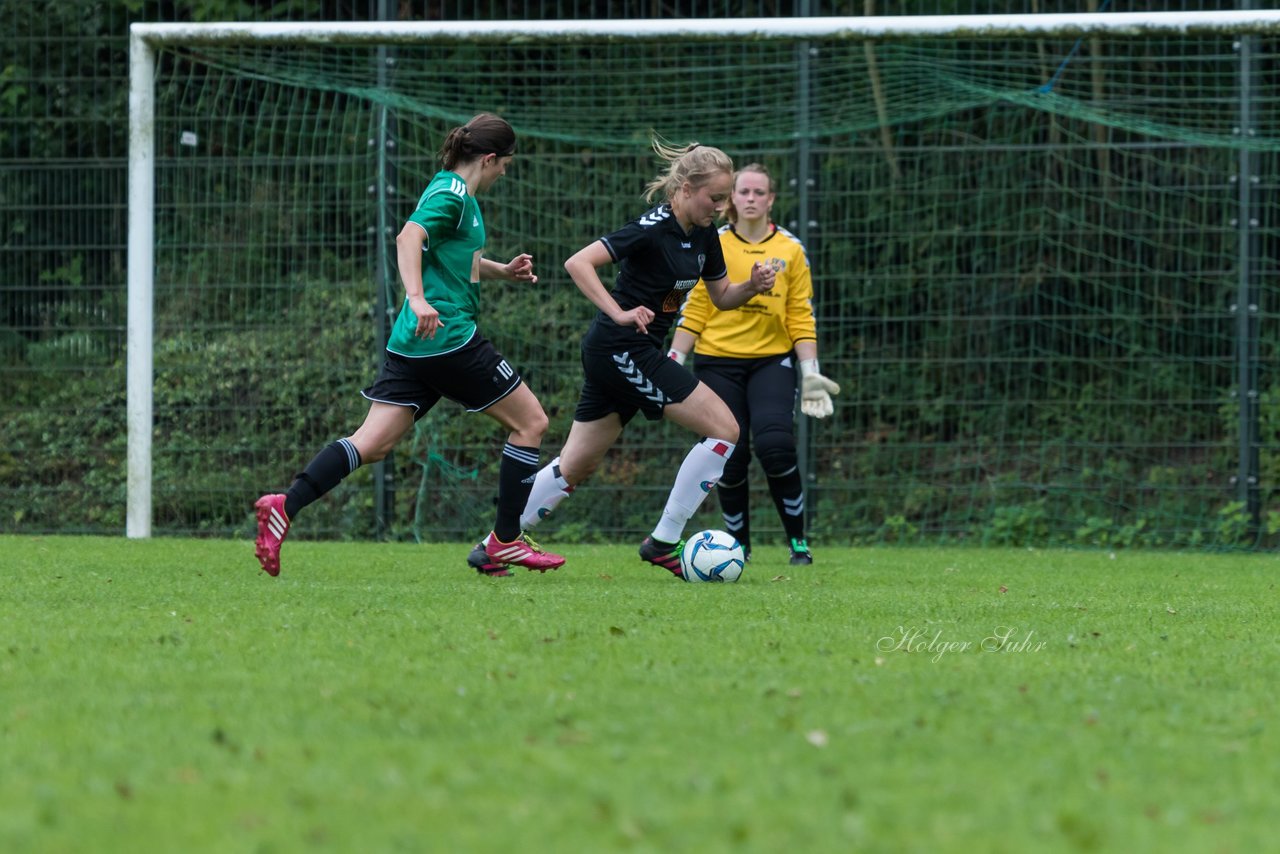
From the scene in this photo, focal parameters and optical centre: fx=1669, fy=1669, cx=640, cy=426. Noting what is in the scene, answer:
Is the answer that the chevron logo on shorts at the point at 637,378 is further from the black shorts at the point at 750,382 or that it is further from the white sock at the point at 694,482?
the black shorts at the point at 750,382

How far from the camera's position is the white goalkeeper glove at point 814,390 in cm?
846

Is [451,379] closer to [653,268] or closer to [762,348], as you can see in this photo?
[653,268]

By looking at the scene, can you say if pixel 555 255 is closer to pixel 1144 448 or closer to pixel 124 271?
pixel 124 271

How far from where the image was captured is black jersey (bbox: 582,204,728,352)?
7.02 metres

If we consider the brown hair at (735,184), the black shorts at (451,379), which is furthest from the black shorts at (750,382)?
the black shorts at (451,379)

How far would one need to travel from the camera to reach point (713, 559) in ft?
22.6

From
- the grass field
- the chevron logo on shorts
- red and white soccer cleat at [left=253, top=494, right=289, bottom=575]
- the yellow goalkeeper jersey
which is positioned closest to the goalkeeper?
the yellow goalkeeper jersey

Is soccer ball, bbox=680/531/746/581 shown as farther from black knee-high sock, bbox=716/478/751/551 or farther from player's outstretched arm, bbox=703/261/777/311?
black knee-high sock, bbox=716/478/751/551

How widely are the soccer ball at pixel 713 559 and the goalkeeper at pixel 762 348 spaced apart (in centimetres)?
141

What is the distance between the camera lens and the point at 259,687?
12.9 ft

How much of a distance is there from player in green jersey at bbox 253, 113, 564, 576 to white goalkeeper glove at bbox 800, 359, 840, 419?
6.35 feet

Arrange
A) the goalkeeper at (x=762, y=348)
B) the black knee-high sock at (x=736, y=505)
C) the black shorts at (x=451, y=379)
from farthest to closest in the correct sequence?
the black knee-high sock at (x=736, y=505) < the goalkeeper at (x=762, y=348) < the black shorts at (x=451, y=379)

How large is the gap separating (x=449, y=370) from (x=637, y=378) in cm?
81

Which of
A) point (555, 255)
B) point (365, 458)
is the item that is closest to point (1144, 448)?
point (555, 255)
